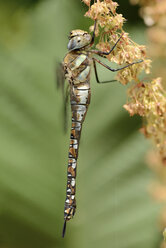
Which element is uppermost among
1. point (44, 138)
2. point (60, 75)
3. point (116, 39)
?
point (116, 39)

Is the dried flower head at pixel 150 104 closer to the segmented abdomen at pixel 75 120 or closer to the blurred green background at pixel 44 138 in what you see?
the segmented abdomen at pixel 75 120

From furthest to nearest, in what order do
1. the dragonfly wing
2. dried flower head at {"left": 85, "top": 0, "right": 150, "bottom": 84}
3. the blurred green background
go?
the blurred green background → the dragonfly wing → dried flower head at {"left": 85, "top": 0, "right": 150, "bottom": 84}

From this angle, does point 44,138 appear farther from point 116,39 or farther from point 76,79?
point 116,39

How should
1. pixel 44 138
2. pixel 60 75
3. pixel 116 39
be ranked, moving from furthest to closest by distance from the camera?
pixel 44 138
pixel 60 75
pixel 116 39

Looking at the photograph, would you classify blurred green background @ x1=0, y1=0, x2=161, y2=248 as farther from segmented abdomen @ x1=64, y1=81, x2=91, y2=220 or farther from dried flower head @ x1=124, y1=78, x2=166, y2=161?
dried flower head @ x1=124, y1=78, x2=166, y2=161

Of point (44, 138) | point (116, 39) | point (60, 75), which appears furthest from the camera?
point (44, 138)

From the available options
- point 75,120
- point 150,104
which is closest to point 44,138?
point 75,120

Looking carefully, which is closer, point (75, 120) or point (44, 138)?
point (75, 120)

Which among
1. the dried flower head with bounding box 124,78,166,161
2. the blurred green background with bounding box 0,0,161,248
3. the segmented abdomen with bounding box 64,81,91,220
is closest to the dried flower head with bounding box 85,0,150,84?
the dried flower head with bounding box 124,78,166,161

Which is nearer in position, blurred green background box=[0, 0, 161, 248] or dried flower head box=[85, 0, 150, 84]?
dried flower head box=[85, 0, 150, 84]
